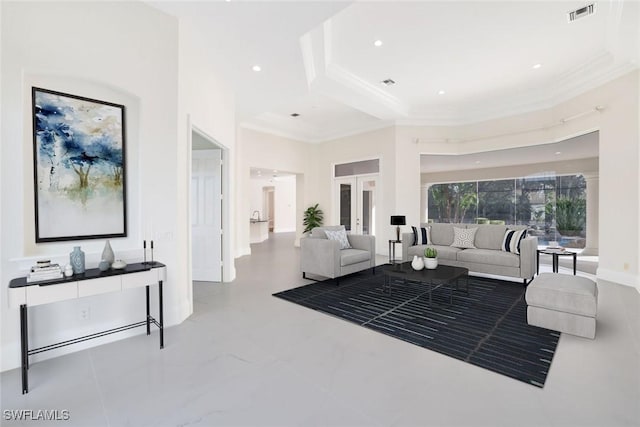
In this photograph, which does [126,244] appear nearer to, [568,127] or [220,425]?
[220,425]

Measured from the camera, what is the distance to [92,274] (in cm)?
254

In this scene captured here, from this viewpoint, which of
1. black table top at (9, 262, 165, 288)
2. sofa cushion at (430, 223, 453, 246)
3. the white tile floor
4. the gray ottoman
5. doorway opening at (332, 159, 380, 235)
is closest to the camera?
the white tile floor

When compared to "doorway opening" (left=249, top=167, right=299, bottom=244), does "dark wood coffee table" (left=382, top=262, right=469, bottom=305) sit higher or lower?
lower

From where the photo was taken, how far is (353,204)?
29.0 feet

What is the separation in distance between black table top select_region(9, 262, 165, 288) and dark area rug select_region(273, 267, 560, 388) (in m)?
1.96

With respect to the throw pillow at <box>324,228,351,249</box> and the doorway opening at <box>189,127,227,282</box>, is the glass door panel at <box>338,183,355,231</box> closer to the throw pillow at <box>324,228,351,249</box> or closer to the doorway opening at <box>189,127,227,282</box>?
the throw pillow at <box>324,228,351,249</box>

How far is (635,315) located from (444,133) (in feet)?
17.5

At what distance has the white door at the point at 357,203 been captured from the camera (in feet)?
27.7

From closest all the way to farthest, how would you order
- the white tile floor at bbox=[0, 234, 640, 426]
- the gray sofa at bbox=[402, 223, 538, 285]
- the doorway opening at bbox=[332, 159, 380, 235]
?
the white tile floor at bbox=[0, 234, 640, 426] → the gray sofa at bbox=[402, 223, 538, 285] → the doorway opening at bbox=[332, 159, 380, 235]

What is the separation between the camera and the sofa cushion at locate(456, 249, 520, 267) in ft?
16.3

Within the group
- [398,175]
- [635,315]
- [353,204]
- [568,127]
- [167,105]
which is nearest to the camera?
[167,105]

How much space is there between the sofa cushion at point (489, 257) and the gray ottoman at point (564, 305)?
1.63 meters

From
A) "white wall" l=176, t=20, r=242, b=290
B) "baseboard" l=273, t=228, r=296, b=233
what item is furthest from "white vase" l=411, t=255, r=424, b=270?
"baseboard" l=273, t=228, r=296, b=233

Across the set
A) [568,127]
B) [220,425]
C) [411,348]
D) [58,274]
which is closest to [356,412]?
[220,425]
